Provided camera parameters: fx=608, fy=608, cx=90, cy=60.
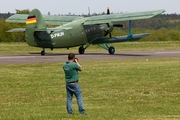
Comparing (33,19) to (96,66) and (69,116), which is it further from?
(69,116)

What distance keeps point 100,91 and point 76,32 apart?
21.4 metres


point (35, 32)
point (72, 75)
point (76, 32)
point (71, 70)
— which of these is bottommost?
point (76, 32)

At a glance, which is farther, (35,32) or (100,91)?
(35,32)

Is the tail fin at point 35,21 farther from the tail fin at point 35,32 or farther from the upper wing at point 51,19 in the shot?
the upper wing at point 51,19

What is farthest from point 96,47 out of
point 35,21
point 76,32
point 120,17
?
point 35,21

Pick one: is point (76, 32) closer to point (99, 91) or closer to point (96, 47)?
point (96, 47)

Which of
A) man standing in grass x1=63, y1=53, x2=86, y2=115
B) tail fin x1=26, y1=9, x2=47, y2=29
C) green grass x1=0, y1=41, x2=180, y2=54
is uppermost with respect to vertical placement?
man standing in grass x1=63, y1=53, x2=86, y2=115

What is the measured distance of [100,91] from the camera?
23188 millimetres

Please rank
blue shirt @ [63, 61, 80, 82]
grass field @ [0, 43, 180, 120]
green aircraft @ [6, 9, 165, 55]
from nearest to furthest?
blue shirt @ [63, 61, 80, 82], grass field @ [0, 43, 180, 120], green aircraft @ [6, 9, 165, 55]

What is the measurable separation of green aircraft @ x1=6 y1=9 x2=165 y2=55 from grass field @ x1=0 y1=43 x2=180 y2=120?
726cm

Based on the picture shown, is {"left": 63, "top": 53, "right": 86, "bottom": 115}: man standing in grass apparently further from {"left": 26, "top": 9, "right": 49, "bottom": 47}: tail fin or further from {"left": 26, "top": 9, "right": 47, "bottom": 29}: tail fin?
{"left": 26, "top": 9, "right": 47, "bottom": 29}: tail fin

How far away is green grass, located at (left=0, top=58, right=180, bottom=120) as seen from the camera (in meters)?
16.9

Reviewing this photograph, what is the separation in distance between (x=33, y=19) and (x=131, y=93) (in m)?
20.9

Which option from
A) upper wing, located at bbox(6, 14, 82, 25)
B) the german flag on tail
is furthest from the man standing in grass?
upper wing, located at bbox(6, 14, 82, 25)
